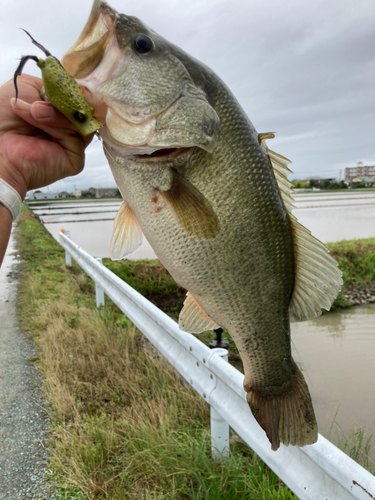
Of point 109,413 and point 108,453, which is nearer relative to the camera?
point 108,453

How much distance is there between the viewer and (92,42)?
138 centimetres

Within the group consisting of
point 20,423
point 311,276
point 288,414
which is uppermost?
point 311,276

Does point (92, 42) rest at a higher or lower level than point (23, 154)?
higher

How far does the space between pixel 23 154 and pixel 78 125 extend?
15.9 inches

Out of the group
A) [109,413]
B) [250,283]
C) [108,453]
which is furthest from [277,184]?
[109,413]

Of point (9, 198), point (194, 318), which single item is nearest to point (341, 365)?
point (194, 318)

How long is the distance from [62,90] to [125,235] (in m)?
0.64

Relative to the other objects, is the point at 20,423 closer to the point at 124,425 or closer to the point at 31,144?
the point at 124,425

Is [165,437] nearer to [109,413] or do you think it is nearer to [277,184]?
[109,413]

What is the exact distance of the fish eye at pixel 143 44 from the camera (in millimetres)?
1460

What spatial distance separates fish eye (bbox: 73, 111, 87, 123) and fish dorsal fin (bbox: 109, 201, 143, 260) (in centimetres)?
42

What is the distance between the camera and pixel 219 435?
2.70 meters

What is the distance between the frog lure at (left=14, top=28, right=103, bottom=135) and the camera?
1.21 meters

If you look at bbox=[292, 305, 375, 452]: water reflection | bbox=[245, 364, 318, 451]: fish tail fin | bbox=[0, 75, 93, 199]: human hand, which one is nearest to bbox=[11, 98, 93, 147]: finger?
bbox=[0, 75, 93, 199]: human hand
